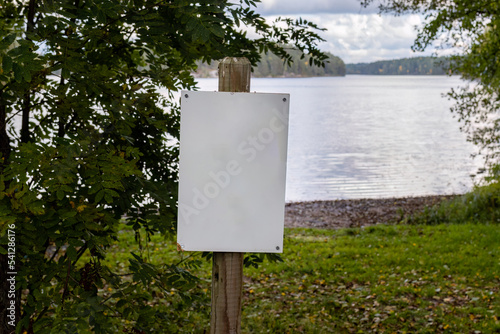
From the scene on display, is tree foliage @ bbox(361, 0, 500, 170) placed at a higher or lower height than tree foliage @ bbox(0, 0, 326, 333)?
higher

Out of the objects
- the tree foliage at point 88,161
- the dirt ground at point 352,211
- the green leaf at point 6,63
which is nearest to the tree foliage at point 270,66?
the tree foliage at point 88,161

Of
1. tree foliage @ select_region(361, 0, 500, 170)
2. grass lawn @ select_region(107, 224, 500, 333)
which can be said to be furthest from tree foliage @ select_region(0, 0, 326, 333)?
tree foliage @ select_region(361, 0, 500, 170)

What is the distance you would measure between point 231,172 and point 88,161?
0.81 m

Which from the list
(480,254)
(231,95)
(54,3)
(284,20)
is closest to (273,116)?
(231,95)

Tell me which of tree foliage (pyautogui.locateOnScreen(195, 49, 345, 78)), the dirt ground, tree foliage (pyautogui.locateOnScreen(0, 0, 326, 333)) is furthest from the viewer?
the dirt ground

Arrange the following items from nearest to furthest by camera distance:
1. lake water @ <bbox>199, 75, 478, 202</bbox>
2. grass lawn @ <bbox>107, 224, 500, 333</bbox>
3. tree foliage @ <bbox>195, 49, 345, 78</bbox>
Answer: tree foliage @ <bbox>195, 49, 345, 78</bbox>, grass lawn @ <bbox>107, 224, 500, 333</bbox>, lake water @ <bbox>199, 75, 478, 202</bbox>

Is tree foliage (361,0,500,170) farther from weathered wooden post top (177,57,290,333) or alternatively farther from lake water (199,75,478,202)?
weathered wooden post top (177,57,290,333)

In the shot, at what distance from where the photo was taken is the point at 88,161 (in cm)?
229

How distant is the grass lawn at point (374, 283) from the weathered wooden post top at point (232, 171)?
7.18ft

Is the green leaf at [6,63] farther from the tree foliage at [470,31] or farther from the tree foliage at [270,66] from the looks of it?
the tree foliage at [470,31]

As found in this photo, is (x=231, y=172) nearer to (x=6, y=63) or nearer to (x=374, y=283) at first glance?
(x=6, y=63)

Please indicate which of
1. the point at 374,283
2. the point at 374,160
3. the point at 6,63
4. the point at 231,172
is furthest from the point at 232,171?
the point at 374,160

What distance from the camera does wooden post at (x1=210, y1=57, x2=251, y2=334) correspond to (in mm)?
1973

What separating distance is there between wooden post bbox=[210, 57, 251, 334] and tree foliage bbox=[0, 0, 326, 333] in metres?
0.35
